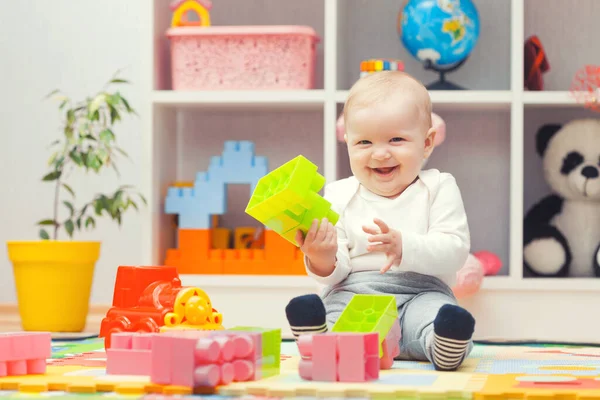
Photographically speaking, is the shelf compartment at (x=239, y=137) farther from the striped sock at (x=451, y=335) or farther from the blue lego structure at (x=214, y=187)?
the striped sock at (x=451, y=335)

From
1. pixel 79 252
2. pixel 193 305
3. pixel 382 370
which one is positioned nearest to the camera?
pixel 382 370

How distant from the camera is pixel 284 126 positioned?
7.19ft

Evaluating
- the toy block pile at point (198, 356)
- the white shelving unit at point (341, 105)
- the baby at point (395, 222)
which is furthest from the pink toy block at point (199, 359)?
the white shelving unit at point (341, 105)

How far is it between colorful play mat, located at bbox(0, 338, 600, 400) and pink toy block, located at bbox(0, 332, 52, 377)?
21 mm

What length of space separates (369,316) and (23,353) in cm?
39

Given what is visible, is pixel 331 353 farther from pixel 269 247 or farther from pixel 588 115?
pixel 588 115

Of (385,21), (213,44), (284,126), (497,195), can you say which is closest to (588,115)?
(497,195)

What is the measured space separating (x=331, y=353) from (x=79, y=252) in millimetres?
1049

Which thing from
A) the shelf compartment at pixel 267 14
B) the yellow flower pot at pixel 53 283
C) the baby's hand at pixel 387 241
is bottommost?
the yellow flower pot at pixel 53 283

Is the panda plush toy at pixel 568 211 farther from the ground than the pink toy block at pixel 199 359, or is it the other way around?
the panda plush toy at pixel 568 211

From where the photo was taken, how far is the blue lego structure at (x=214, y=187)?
1924 millimetres

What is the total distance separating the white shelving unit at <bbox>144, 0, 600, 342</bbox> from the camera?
6.24 ft

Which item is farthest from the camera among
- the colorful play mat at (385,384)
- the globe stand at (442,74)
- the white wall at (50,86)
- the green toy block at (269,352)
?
the white wall at (50,86)

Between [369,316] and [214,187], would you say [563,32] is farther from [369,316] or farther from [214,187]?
[369,316]
